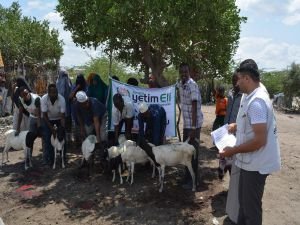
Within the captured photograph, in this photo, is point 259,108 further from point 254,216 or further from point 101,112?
point 101,112

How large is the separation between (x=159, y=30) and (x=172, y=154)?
2.25 metres

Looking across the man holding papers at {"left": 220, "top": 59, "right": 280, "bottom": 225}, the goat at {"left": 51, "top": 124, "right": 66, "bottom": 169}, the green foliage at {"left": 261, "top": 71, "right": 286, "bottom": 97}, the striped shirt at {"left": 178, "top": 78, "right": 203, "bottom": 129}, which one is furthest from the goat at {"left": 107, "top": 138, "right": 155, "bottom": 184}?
the green foliage at {"left": 261, "top": 71, "right": 286, "bottom": 97}

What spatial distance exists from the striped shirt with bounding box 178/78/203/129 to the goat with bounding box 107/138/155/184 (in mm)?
959

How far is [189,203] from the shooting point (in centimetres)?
658

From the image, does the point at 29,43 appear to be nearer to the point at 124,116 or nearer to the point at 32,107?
the point at 32,107

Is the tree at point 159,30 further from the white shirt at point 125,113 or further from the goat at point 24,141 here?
the goat at point 24,141

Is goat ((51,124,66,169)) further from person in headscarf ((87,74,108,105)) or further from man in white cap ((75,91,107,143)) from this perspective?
person in headscarf ((87,74,108,105))

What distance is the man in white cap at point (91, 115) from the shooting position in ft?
25.7

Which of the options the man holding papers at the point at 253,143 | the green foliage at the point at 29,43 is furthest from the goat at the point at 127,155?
the green foliage at the point at 29,43

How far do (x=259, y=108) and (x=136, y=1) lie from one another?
14.3 ft

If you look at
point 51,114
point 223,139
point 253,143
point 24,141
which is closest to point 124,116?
point 51,114

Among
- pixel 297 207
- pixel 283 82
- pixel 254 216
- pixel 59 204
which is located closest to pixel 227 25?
pixel 297 207

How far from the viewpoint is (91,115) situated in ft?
26.6

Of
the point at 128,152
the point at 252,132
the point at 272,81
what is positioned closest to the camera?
the point at 252,132
